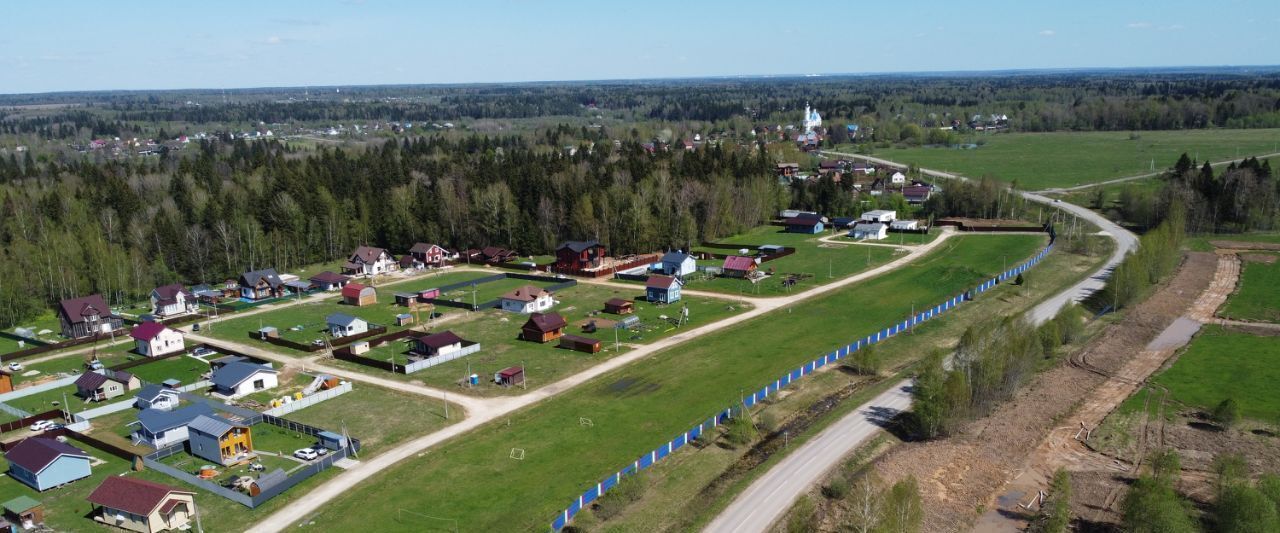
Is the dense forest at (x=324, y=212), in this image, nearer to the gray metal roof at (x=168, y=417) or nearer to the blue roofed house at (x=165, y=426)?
the blue roofed house at (x=165, y=426)

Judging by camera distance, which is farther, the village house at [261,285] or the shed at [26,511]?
the village house at [261,285]

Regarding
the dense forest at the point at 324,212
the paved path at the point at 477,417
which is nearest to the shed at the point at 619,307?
the paved path at the point at 477,417

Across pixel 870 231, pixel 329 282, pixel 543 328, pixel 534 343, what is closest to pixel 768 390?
pixel 543 328

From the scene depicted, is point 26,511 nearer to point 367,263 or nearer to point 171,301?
point 171,301

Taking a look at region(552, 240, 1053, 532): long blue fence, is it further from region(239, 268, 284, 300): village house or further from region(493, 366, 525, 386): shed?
region(239, 268, 284, 300): village house

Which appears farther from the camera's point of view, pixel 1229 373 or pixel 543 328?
pixel 543 328

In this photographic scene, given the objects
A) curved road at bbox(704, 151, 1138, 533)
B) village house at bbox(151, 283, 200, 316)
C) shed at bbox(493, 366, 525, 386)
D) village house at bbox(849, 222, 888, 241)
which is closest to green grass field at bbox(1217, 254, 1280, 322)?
curved road at bbox(704, 151, 1138, 533)
